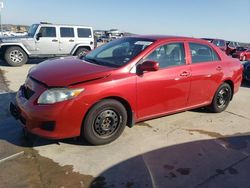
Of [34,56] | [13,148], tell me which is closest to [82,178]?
[13,148]

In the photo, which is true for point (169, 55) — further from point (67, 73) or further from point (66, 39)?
point (66, 39)

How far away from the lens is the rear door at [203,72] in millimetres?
5047

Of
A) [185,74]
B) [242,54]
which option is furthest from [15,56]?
[242,54]

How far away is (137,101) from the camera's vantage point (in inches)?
168

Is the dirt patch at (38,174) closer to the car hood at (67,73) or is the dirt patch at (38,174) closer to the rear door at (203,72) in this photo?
the car hood at (67,73)

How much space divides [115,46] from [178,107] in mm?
1598

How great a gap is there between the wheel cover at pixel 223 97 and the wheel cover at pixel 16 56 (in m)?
8.87

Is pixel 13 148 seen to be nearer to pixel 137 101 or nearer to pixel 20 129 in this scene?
pixel 20 129

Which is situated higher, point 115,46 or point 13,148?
point 115,46

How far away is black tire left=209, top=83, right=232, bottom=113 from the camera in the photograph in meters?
5.71

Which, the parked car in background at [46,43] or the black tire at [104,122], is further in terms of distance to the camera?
the parked car in background at [46,43]

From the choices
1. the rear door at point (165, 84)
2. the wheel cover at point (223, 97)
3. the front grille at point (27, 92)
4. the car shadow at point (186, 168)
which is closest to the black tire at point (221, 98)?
the wheel cover at point (223, 97)

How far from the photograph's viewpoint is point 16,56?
11617 mm

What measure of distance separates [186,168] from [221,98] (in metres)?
2.77
